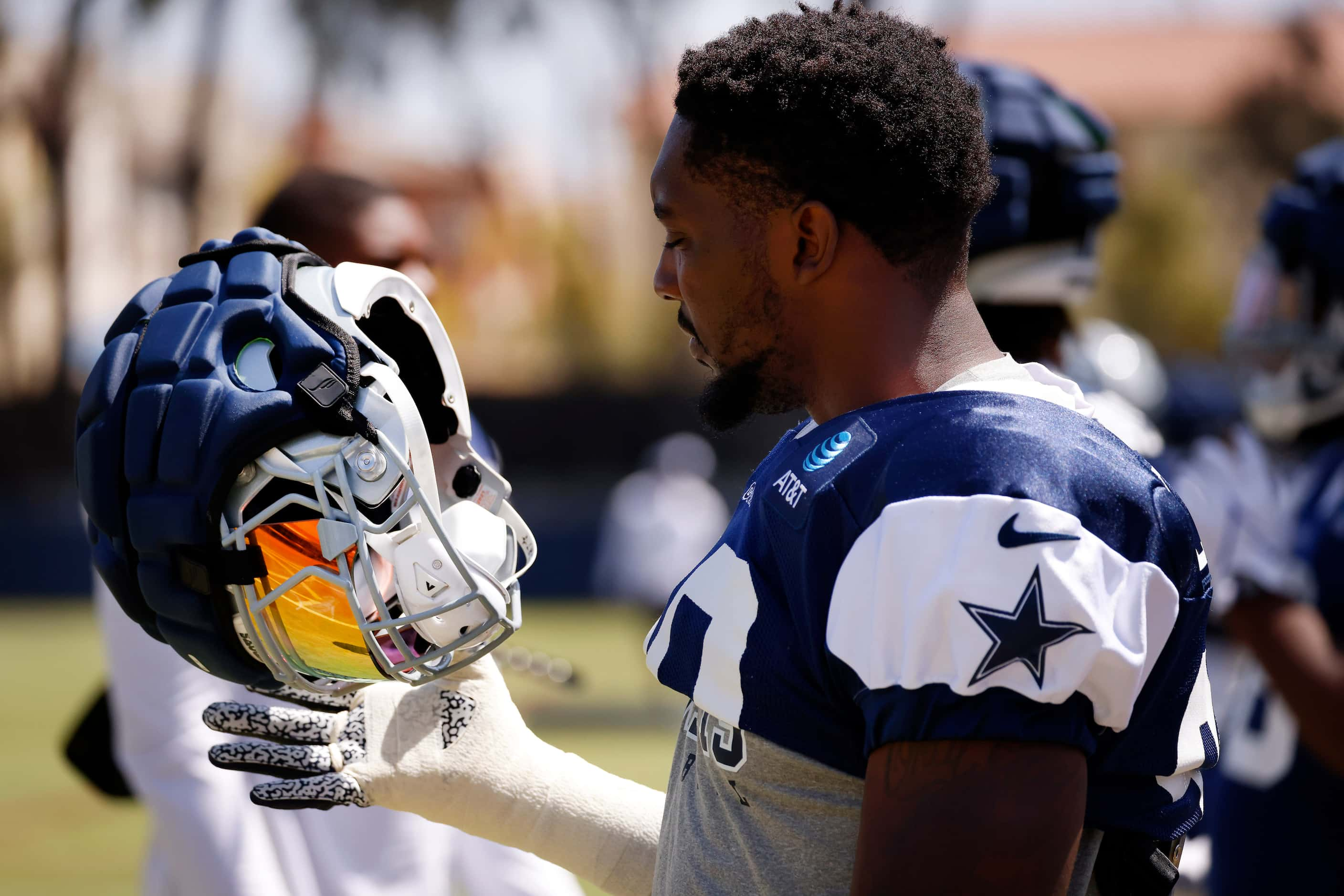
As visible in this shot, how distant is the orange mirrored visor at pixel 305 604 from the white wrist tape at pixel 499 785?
169 millimetres

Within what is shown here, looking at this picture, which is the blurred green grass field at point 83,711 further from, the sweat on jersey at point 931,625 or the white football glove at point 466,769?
the sweat on jersey at point 931,625

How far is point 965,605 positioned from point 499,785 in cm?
87

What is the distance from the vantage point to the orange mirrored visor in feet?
5.37

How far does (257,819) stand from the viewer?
2393 mm

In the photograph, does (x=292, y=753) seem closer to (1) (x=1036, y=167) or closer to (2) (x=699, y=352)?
(2) (x=699, y=352)

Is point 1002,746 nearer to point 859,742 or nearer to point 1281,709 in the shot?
point 859,742

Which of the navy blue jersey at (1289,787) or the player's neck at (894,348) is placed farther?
the navy blue jersey at (1289,787)

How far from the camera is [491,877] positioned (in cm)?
256

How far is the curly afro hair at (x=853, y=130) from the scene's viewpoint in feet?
4.77

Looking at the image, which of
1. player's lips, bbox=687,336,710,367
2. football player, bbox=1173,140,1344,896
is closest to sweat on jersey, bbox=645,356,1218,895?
player's lips, bbox=687,336,710,367

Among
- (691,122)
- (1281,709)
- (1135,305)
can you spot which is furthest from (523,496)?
(691,122)

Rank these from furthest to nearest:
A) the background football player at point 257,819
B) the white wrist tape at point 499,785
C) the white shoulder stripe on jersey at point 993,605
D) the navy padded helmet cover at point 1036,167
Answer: the navy padded helmet cover at point 1036,167, the background football player at point 257,819, the white wrist tape at point 499,785, the white shoulder stripe on jersey at point 993,605

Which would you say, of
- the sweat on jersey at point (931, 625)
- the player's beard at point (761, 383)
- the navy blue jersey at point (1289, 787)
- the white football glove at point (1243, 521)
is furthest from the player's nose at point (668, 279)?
the navy blue jersey at point (1289, 787)

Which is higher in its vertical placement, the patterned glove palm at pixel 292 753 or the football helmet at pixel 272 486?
the football helmet at pixel 272 486
